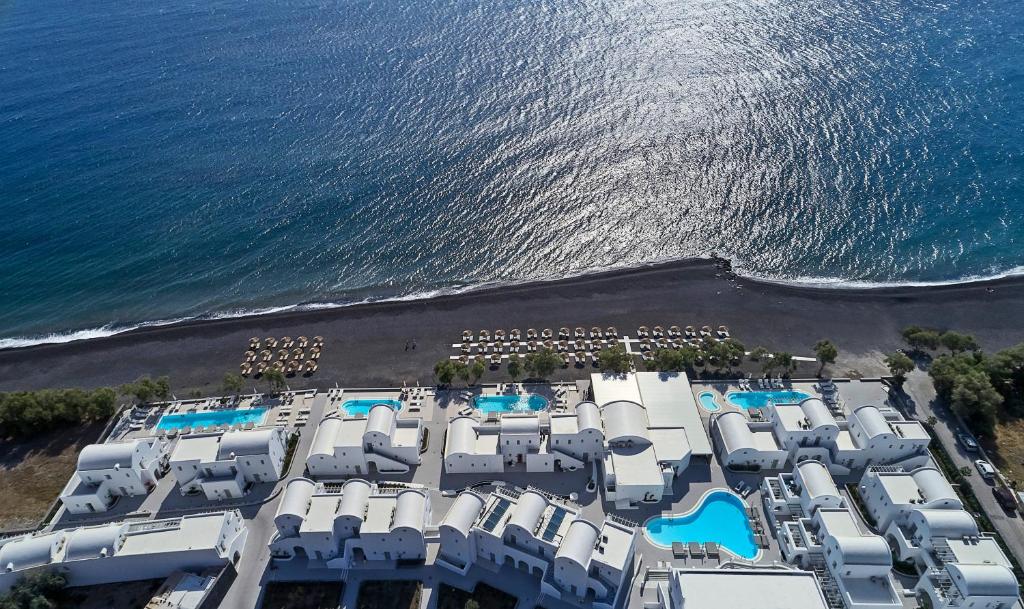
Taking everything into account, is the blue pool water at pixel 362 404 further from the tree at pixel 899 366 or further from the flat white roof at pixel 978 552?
the tree at pixel 899 366

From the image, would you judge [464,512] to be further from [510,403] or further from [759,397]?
[759,397]

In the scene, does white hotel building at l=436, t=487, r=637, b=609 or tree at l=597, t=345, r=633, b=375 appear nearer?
white hotel building at l=436, t=487, r=637, b=609

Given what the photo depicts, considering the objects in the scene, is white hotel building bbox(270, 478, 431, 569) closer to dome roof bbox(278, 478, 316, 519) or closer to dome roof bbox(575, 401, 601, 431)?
dome roof bbox(278, 478, 316, 519)

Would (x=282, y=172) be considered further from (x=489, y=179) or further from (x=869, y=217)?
(x=869, y=217)

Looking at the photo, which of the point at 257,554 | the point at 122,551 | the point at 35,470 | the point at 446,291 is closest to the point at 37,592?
the point at 122,551

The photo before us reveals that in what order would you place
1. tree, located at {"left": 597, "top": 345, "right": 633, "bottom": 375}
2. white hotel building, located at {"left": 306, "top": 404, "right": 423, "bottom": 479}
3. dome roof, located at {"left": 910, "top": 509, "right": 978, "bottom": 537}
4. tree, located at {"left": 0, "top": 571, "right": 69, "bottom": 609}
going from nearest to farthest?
tree, located at {"left": 0, "top": 571, "right": 69, "bottom": 609} → dome roof, located at {"left": 910, "top": 509, "right": 978, "bottom": 537} → white hotel building, located at {"left": 306, "top": 404, "right": 423, "bottom": 479} → tree, located at {"left": 597, "top": 345, "right": 633, "bottom": 375}

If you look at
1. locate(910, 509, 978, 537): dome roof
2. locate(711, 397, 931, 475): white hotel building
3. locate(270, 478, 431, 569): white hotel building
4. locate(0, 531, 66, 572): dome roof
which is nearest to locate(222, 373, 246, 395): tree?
locate(270, 478, 431, 569): white hotel building
